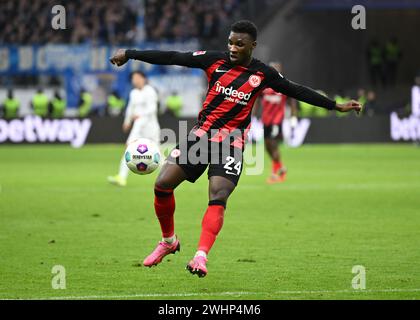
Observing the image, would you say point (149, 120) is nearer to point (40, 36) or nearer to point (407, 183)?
point (407, 183)

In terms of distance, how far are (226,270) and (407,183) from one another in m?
10.4

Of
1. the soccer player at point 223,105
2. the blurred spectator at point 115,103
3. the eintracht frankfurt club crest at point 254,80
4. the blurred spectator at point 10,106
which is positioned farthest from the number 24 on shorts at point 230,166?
the blurred spectator at point 10,106

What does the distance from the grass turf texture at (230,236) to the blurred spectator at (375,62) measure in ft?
63.8

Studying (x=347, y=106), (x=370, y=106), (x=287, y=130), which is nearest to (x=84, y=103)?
(x=287, y=130)

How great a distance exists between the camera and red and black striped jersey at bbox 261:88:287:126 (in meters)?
19.4

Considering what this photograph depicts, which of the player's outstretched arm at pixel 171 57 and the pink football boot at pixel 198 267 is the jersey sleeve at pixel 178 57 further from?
the pink football boot at pixel 198 267

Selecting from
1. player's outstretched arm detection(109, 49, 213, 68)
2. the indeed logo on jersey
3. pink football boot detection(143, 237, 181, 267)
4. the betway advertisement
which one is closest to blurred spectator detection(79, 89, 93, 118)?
the betway advertisement

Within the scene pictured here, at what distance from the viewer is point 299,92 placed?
30.1 feet

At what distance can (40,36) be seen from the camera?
39562 millimetres

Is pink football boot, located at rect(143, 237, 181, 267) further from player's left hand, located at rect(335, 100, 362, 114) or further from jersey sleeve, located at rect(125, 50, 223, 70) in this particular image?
player's left hand, located at rect(335, 100, 362, 114)

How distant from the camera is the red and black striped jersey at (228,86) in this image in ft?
29.9

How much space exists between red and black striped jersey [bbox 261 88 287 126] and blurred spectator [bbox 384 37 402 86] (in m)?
22.4
